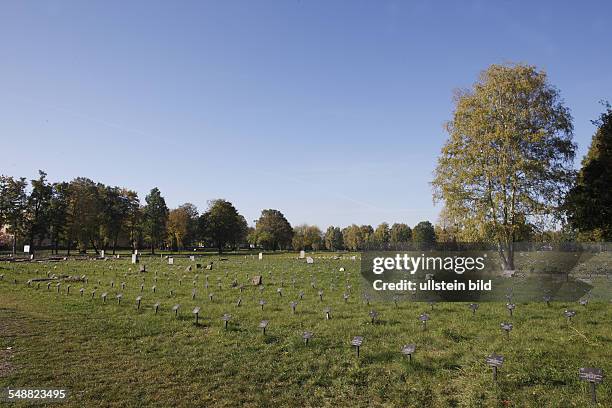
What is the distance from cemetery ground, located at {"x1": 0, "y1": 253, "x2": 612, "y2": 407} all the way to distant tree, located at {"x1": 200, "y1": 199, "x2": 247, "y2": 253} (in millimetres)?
73296

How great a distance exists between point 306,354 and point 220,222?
271 feet

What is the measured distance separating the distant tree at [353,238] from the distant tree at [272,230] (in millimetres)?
36545

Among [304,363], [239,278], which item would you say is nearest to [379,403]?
[304,363]

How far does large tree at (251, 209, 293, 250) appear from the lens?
354 ft

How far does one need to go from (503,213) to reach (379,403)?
2288cm

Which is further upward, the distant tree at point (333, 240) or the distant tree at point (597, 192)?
the distant tree at point (597, 192)

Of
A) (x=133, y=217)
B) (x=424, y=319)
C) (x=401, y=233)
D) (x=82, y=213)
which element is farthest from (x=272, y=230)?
(x=424, y=319)

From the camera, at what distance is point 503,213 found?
26578mm

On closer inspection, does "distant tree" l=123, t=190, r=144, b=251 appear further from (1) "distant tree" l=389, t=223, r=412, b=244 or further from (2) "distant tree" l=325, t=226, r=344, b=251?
(1) "distant tree" l=389, t=223, r=412, b=244

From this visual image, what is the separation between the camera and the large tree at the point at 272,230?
108006mm

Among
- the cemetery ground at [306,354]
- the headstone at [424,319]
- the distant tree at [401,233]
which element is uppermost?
the distant tree at [401,233]

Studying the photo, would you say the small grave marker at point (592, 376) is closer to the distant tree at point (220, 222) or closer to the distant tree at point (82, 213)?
the distant tree at point (82, 213)

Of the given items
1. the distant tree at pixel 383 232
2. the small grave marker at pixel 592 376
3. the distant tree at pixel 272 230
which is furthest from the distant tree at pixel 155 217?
the distant tree at pixel 383 232

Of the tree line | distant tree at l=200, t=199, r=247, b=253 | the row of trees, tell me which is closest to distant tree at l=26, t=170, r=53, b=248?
the row of trees
